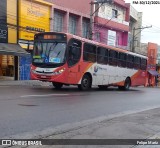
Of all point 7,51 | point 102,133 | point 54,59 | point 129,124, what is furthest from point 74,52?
point 102,133

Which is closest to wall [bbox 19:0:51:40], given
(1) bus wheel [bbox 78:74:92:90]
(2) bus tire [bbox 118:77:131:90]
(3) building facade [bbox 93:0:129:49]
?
(3) building facade [bbox 93:0:129:49]

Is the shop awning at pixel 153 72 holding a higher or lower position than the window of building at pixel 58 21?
lower

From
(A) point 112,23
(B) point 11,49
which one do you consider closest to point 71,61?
(B) point 11,49

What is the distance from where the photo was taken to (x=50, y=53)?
1894cm

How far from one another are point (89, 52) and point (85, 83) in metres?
1.91

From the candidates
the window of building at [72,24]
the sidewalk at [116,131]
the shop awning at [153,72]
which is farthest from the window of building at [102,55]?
the shop awning at [153,72]

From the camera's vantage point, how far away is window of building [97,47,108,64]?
22.1 metres

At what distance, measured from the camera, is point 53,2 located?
31562 mm

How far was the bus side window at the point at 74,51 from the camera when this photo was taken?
62.5 feet

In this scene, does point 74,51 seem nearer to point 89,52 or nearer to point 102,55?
point 89,52

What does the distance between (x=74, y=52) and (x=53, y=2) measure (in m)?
13.5

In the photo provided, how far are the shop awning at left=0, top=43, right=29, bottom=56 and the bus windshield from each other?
223 inches

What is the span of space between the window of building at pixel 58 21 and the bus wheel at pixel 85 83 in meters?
12.4

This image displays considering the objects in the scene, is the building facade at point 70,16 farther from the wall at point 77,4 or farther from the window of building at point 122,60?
the window of building at point 122,60
